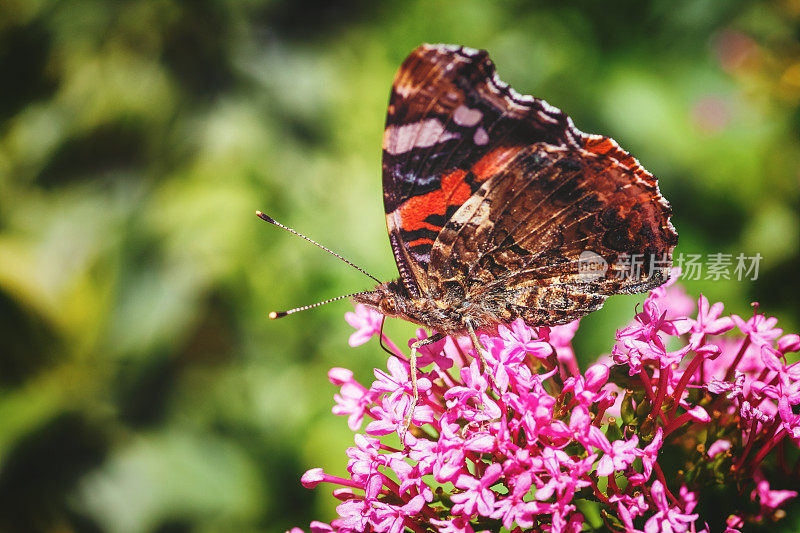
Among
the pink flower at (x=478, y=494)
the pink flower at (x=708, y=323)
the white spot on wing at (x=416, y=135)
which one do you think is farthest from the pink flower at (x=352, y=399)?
the pink flower at (x=708, y=323)

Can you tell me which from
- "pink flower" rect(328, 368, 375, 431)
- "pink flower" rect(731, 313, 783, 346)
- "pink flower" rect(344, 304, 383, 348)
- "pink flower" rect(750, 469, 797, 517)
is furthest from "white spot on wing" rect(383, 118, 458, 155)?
"pink flower" rect(750, 469, 797, 517)

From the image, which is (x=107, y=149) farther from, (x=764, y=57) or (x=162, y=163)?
(x=764, y=57)

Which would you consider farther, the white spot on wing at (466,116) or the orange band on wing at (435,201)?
the orange band on wing at (435,201)

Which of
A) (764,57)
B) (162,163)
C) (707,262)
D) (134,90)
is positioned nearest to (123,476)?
Result: (162,163)

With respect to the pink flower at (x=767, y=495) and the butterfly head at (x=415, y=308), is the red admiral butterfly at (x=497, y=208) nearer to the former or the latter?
the butterfly head at (x=415, y=308)

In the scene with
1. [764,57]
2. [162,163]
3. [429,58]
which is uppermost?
[162,163]

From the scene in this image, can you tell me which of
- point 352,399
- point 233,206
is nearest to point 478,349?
point 352,399
